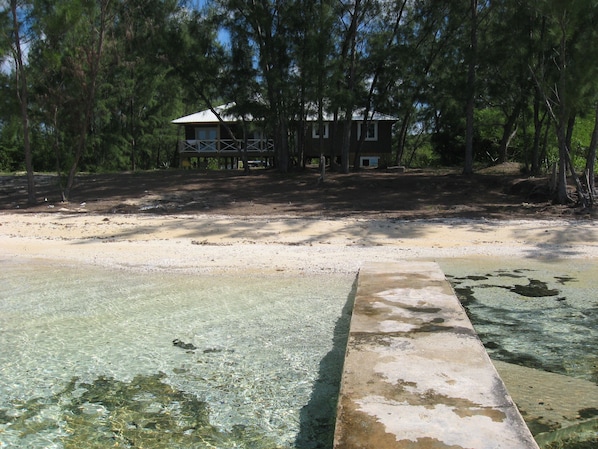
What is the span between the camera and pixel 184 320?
256 inches

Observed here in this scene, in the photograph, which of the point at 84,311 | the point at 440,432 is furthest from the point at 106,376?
the point at 440,432

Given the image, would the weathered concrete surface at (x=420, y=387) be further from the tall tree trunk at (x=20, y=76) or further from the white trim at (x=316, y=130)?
the white trim at (x=316, y=130)

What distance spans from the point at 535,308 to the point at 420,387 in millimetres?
4087

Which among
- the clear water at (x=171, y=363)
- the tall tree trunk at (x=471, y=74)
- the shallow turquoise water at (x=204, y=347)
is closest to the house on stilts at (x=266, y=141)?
the tall tree trunk at (x=471, y=74)

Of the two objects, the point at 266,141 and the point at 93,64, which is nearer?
the point at 93,64

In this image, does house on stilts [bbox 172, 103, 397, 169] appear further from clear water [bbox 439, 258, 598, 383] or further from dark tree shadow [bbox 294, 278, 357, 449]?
dark tree shadow [bbox 294, 278, 357, 449]

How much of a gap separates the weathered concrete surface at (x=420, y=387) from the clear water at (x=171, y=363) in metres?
0.48

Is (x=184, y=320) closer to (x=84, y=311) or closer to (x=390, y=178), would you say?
(x=84, y=311)

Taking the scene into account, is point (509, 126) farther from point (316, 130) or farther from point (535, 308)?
point (535, 308)

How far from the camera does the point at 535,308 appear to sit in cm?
697

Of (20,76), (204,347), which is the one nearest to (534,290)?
(204,347)

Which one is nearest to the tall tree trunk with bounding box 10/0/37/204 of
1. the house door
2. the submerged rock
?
the house door

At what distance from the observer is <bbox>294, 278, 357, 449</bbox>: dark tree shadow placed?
368 cm

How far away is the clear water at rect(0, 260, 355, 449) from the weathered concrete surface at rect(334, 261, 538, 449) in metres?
0.48
